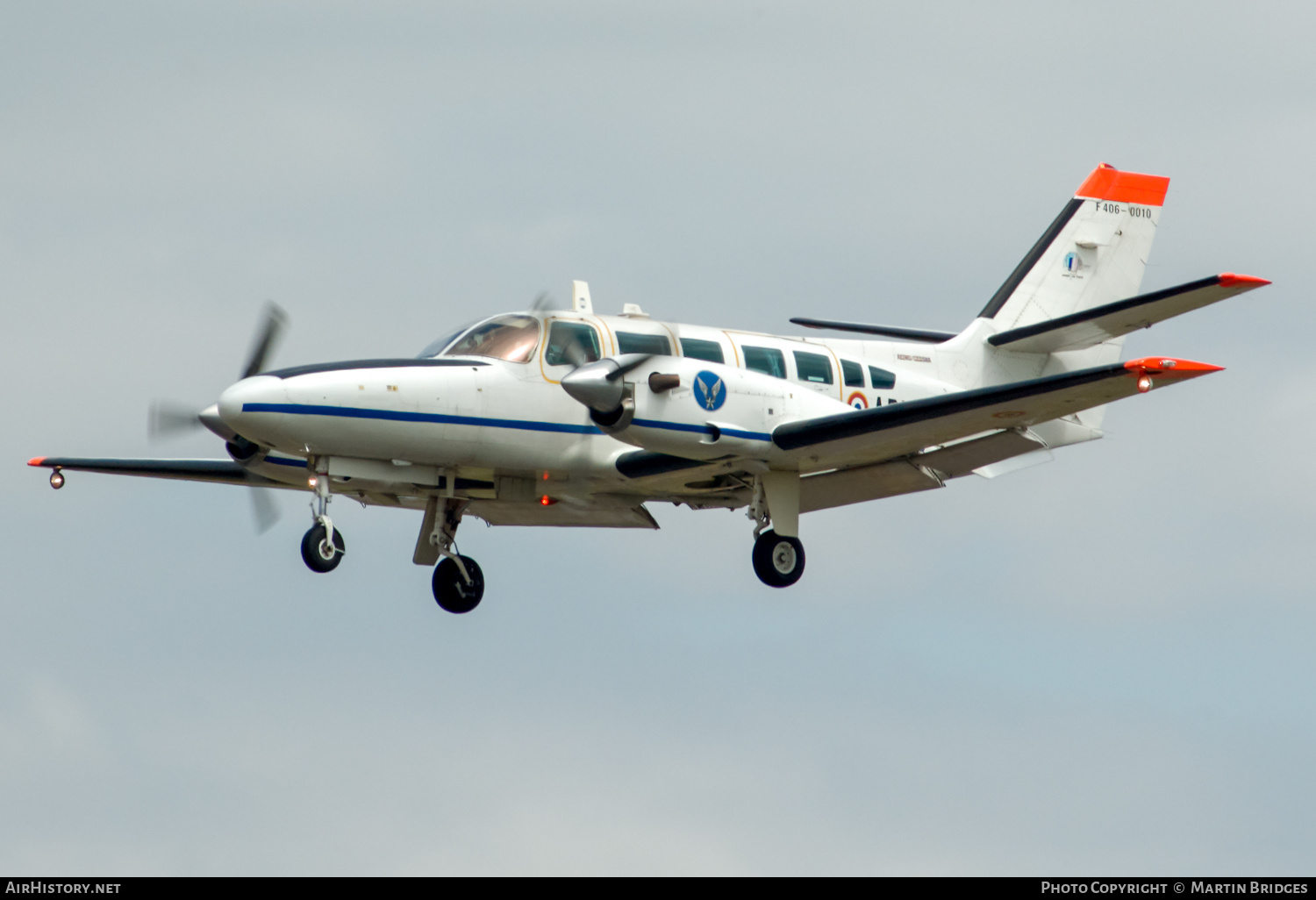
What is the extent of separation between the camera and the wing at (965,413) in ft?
53.5

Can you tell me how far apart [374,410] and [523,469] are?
71.0 inches

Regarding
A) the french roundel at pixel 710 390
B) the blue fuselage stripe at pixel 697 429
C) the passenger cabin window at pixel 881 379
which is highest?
the passenger cabin window at pixel 881 379

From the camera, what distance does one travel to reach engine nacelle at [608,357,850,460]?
1739 centimetres

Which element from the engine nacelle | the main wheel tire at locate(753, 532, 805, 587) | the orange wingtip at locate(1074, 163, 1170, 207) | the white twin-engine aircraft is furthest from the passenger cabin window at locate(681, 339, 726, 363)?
the orange wingtip at locate(1074, 163, 1170, 207)

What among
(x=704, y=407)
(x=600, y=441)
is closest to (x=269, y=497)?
(x=600, y=441)

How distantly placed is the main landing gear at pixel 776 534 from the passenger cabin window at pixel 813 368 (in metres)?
1.35

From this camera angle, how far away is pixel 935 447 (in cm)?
1927

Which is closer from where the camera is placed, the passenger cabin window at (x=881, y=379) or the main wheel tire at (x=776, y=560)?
the main wheel tire at (x=776, y=560)

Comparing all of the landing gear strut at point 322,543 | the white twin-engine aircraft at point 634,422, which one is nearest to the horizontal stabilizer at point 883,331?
the white twin-engine aircraft at point 634,422

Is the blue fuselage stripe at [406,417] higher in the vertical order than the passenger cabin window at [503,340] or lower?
lower

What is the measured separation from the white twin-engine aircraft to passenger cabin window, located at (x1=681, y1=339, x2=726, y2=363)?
0.07ft

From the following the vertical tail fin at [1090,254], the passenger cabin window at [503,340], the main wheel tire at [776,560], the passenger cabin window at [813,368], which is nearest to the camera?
the passenger cabin window at [503,340]

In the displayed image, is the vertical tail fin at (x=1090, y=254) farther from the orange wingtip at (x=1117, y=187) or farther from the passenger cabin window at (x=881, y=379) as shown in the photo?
the passenger cabin window at (x=881, y=379)
